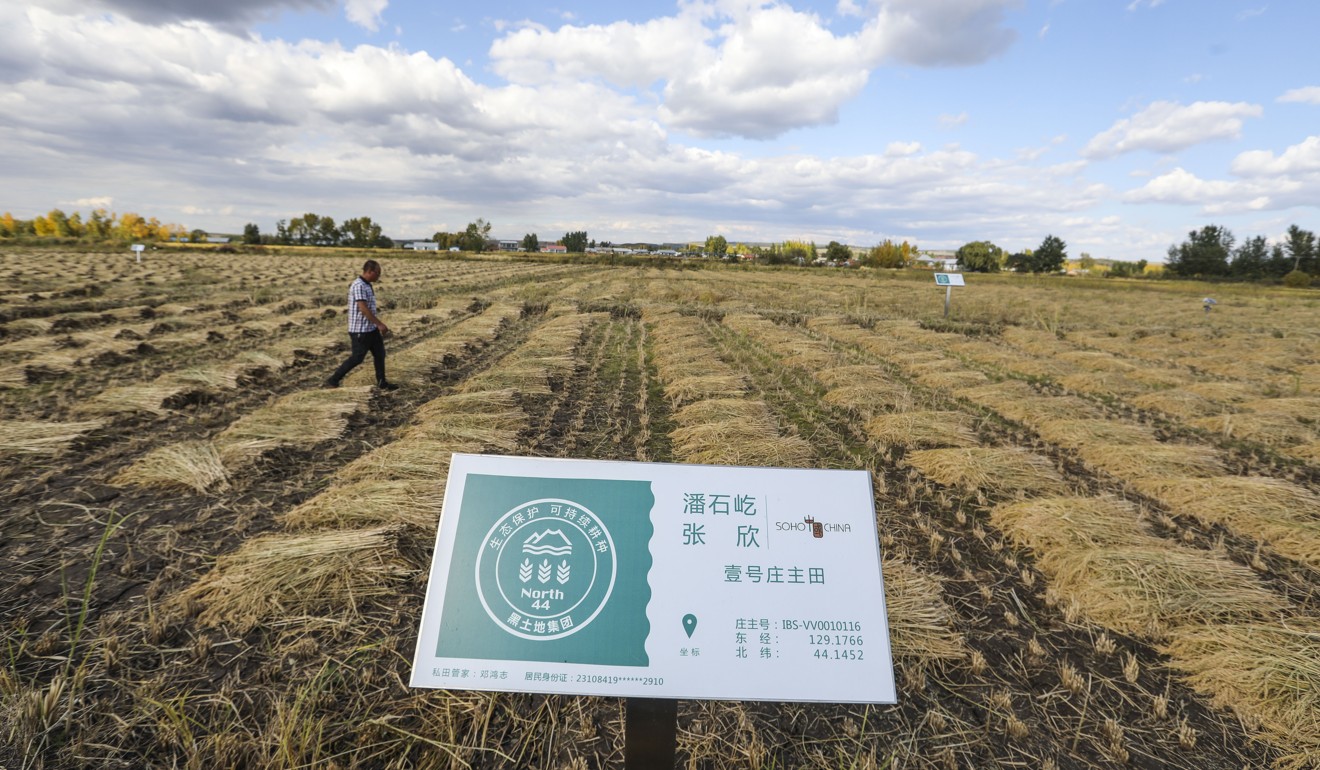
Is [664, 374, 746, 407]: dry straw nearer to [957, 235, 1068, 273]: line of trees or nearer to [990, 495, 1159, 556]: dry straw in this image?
[990, 495, 1159, 556]: dry straw

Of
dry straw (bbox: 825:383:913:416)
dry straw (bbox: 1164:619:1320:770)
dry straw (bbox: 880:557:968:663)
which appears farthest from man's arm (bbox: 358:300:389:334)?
dry straw (bbox: 1164:619:1320:770)

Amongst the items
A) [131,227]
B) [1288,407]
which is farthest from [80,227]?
[1288,407]

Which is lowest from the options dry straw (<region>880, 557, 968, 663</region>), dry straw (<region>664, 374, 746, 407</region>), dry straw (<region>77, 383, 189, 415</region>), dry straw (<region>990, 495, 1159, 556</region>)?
dry straw (<region>880, 557, 968, 663</region>)

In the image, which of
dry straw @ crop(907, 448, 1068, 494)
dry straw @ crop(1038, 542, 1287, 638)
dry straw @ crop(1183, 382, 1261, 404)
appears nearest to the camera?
dry straw @ crop(1038, 542, 1287, 638)

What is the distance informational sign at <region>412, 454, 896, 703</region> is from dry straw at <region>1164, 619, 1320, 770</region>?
2.11 metres

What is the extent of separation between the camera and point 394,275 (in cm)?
2680

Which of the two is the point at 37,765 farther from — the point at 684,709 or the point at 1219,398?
the point at 1219,398

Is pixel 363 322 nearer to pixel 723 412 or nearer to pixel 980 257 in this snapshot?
pixel 723 412

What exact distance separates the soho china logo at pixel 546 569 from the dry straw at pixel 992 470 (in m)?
4.09

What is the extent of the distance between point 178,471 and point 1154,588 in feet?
21.3

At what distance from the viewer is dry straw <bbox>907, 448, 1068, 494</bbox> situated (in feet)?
15.8

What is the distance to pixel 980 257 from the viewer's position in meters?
64.9

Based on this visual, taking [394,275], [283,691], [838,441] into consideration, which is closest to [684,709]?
[283,691]

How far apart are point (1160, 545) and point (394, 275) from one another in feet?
94.1
